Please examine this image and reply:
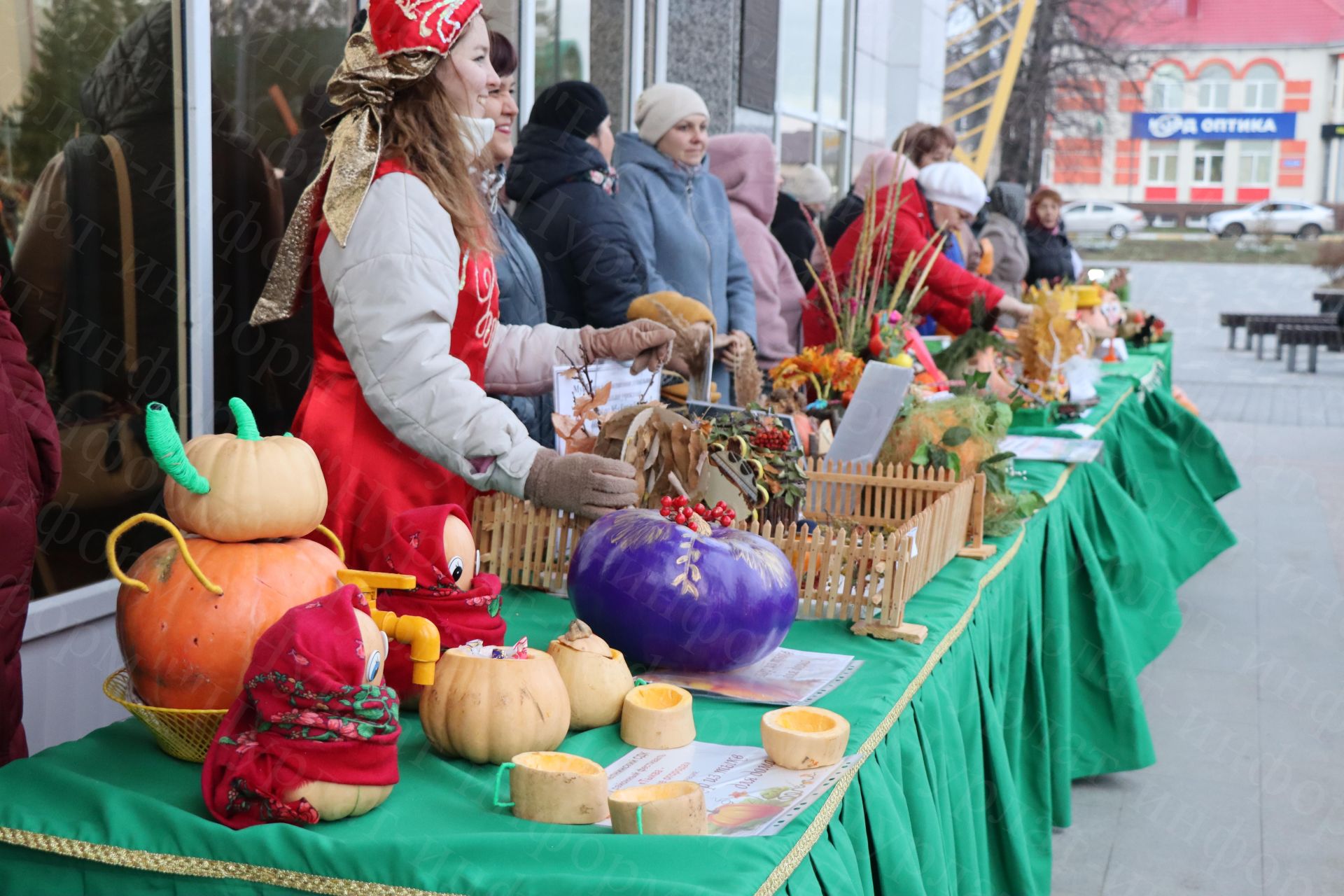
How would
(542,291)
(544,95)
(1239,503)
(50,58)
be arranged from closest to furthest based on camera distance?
(50,58)
(542,291)
(544,95)
(1239,503)

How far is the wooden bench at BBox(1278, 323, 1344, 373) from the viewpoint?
1349 centimetres

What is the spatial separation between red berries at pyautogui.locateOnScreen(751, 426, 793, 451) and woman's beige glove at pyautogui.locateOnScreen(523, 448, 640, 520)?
12.2 inches

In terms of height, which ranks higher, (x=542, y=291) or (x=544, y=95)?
(x=544, y=95)

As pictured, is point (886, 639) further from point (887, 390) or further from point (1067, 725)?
point (1067, 725)

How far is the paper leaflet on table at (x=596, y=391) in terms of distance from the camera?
1.96 metres

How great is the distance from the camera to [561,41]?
5.41 meters

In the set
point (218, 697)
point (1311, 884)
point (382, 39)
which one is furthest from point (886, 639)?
point (1311, 884)

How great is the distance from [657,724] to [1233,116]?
160 ft

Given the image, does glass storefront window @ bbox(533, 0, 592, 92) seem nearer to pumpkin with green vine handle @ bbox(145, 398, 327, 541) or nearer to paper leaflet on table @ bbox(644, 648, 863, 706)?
paper leaflet on table @ bbox(644, 648, 863, 706)

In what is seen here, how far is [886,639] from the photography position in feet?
5.73

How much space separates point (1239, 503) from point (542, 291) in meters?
5.63

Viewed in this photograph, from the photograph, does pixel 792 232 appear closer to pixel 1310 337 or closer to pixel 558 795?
pixel 558 795

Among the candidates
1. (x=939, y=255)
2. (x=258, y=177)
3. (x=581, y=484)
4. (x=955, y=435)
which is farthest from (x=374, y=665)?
(x=939, y=255)

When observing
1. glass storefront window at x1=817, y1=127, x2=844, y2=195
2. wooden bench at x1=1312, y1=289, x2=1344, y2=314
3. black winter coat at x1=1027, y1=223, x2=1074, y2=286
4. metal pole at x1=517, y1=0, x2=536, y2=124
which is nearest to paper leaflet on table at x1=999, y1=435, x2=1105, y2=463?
metal pole at x1=517, y1=0, x2=536, y2=124
